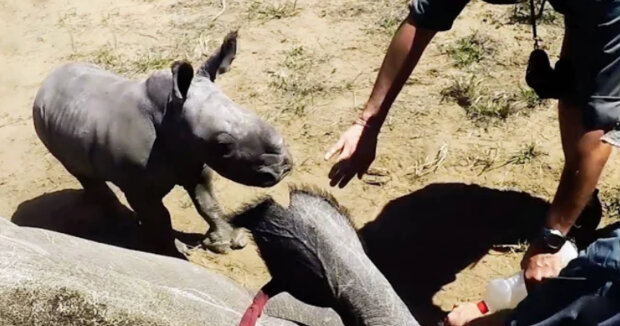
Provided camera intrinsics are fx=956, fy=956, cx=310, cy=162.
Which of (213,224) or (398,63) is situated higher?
(398,63)

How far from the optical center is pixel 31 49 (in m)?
5.23

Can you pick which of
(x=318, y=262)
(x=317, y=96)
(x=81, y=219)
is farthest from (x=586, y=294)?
(x=317, y=96)

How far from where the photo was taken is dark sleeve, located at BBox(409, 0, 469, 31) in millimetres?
3156

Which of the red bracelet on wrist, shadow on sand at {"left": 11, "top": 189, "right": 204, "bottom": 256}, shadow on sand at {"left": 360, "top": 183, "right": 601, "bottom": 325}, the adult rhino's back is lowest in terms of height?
shadow on sand at {"left": 11, "top": 189, "right": 204, "bottom": 256}

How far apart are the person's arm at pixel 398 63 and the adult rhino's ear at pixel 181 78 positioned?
1.96 feet

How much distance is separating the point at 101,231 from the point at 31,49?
1650mm

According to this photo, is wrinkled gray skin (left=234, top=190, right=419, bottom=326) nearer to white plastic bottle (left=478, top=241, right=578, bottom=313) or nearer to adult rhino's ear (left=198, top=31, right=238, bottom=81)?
white plastic bottle (left=478, top=241, right=578, bottom=313)

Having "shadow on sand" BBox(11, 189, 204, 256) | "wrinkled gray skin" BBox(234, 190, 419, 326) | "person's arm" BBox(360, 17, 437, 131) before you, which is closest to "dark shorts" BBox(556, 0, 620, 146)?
"person's arm" BBox(360, 17, 437, 131)

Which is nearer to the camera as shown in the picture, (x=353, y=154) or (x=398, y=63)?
(x=353, y=154)

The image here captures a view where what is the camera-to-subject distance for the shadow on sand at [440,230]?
3.70 m

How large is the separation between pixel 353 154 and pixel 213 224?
3.21 feet

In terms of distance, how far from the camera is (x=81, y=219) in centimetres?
410

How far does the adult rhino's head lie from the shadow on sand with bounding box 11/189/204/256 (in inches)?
27.4

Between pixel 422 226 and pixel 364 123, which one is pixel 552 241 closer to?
pixel 364 123
